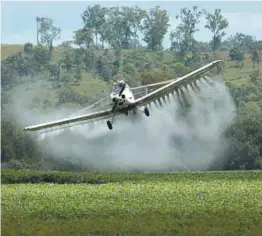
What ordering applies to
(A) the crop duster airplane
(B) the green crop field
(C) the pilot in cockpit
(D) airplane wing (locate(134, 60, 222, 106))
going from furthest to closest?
1. (D) airplane wing (locate(134, 60, 222, 106))
2. (A) the crop duster airplane
3. (C) the pilot in cockpit
4. (B) the green crop field

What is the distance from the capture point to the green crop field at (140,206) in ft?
191

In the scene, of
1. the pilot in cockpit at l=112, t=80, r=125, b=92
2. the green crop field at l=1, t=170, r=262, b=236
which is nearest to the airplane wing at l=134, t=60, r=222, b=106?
the pilot in cockpit at l=112, t=80, r=125, b=92

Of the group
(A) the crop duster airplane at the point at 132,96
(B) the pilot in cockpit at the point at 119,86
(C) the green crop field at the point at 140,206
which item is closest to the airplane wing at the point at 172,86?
(A) the crop duster airplane at the point at 132,96

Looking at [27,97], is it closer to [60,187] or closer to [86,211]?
[60,187]

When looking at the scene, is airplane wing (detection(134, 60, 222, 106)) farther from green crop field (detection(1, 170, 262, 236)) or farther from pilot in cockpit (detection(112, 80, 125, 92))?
green crop field (detection(1, 170, 262, 236))

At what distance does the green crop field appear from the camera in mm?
58250

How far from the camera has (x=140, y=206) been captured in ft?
226

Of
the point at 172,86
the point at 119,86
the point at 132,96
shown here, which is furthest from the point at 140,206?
the point at 172,86

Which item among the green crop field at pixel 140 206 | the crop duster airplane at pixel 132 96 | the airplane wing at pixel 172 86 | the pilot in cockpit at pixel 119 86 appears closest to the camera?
the green crop field at pixel 140 206

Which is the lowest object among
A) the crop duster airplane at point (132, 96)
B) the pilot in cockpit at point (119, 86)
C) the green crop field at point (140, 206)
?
the green crop field at point (140, 206)

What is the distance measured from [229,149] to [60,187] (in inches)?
1457

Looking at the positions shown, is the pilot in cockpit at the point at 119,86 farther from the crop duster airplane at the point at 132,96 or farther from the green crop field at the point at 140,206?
the green crop field at the point at 140,206

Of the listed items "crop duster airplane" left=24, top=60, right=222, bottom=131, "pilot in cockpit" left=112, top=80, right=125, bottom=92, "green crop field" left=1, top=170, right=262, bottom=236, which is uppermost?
"pilot in cockpit" left=112, top=80, right=125, bottom=92

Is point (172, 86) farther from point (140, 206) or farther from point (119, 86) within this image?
Result: point (140, 206)
